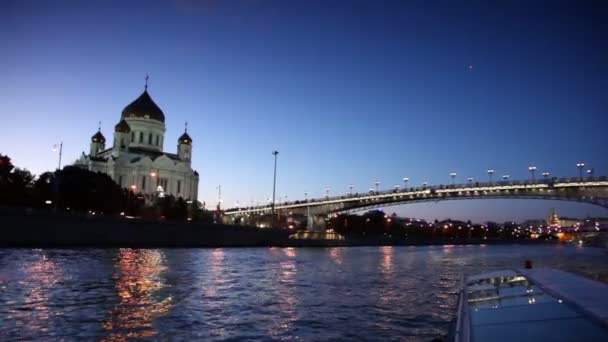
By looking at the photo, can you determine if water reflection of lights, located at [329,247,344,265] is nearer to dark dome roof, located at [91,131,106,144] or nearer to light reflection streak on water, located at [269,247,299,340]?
light reflection streak on water, located at [269,247,299,340]

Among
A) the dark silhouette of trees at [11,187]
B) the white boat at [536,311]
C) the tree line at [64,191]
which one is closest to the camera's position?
the white boat at [536,311]

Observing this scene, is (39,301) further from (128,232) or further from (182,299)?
(128,232)

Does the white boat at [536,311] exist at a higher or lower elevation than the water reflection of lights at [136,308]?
higher

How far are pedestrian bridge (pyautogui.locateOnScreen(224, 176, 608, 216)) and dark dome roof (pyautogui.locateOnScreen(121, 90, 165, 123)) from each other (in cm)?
4080

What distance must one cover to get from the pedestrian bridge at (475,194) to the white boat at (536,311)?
84.2 metres

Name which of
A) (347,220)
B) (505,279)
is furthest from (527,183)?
(505,279)

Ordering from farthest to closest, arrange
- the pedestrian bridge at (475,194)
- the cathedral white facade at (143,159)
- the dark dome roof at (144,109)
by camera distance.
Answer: the dark dome roof at (144,109)
the cathedral white facade at (143,159)
the pedestrian bridge at (475,194)

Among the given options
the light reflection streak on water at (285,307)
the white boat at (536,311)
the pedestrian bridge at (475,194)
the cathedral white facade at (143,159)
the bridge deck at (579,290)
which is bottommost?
the light reflection streak on water at (285,307)

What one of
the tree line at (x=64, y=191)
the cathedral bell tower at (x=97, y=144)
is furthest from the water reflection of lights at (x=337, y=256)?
the cathedral bell tower at (x=97, y=144)

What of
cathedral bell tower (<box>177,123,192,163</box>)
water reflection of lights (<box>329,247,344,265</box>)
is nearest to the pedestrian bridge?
cathedral bell tower (<box>177,123,192,163</box>)

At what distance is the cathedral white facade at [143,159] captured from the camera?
10275cm

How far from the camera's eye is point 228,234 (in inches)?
2408

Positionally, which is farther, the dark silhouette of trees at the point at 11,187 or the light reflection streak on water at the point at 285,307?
the dark silhouette of trees at the point at 11,187

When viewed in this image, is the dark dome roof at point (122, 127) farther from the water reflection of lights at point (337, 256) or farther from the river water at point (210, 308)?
the river water at point (210, 308)
